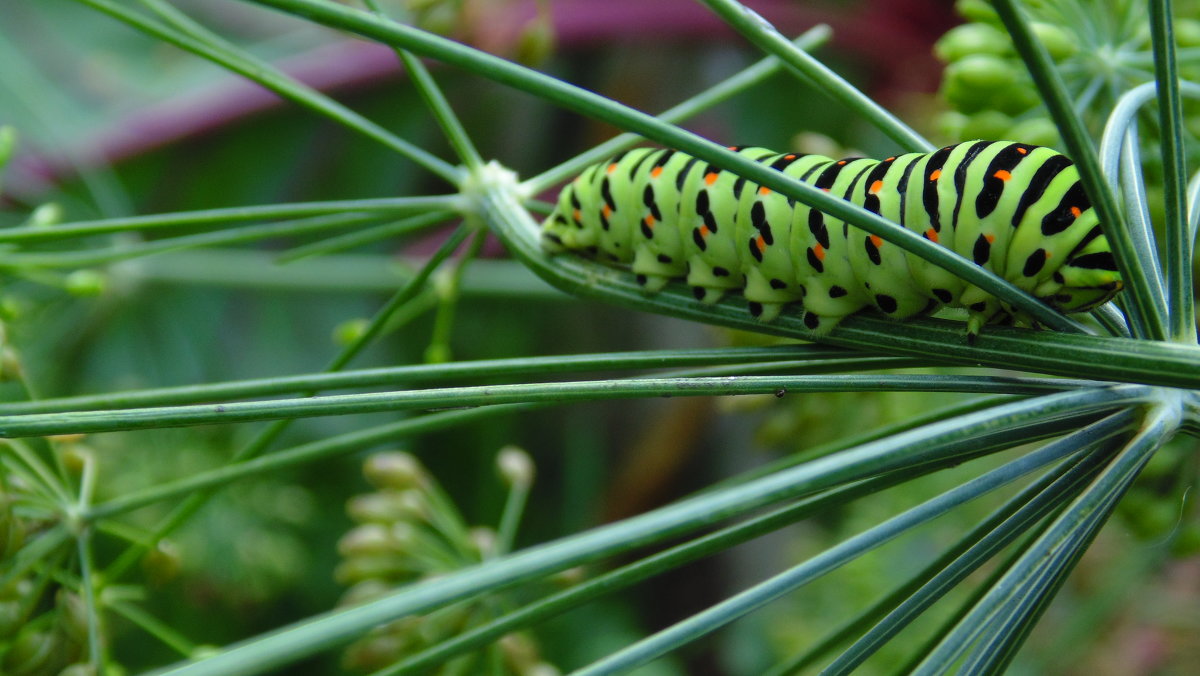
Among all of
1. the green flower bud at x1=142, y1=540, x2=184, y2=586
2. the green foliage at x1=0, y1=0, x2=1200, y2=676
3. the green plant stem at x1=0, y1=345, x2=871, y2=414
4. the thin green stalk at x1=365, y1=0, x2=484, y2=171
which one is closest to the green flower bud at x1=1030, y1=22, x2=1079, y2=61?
the green foliage at x1=0, y1=0, x2=1200, y2=676

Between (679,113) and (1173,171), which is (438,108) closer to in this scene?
(679,113)

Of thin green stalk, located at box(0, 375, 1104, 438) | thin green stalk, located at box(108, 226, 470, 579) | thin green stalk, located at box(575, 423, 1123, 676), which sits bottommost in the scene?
thin green stalk, located at box(575, 423, 1123, 676)

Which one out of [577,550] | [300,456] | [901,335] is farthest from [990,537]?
[300,456]

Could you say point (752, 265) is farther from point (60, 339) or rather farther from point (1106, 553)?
point (60, 339)

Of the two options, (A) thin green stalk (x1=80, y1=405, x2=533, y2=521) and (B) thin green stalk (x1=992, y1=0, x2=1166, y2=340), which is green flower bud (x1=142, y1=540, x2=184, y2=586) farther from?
(B) thin green stalk (x1=992, y1=0, x2=1166, y2=340)

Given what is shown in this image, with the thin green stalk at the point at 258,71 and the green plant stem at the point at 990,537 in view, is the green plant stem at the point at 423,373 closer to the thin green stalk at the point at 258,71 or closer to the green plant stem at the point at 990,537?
the green plant stem at the point at 990,537

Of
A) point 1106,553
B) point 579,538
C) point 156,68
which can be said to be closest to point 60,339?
point 156,68

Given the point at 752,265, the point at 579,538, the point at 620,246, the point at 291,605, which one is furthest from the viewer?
the point at 291,605
